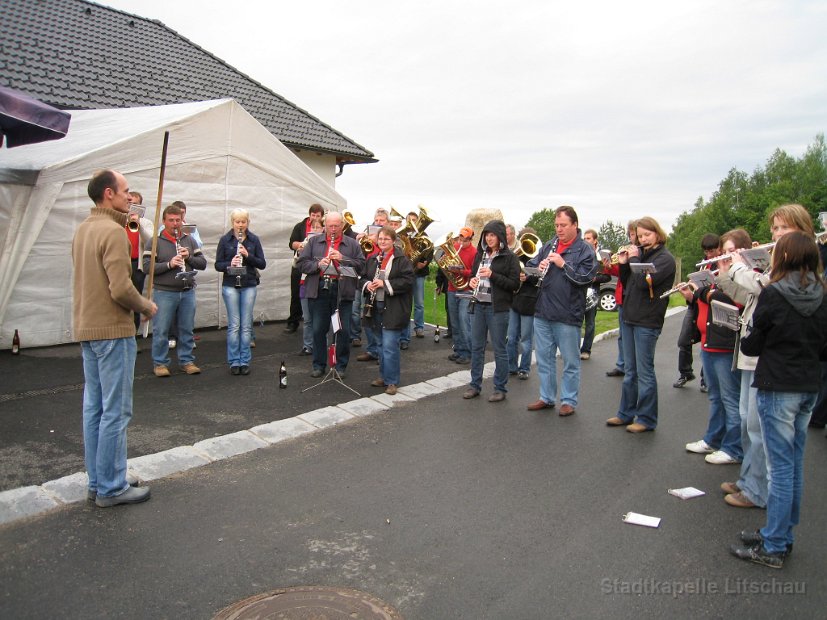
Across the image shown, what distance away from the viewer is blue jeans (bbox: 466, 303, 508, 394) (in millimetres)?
7461


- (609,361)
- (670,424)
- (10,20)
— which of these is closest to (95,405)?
(670,424)

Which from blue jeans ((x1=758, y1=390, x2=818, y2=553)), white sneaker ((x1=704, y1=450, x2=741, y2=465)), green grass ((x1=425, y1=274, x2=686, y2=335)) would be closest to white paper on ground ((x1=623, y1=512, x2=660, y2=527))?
blue jeans ((x1=758, y1=390, x2=818, y2=553))

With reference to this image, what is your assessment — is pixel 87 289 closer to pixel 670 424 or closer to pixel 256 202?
pixel 670 424

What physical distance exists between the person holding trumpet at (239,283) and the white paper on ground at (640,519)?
17.2 feet

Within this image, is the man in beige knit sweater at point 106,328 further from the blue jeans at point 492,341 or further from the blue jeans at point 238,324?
the blue jeans at point 492,341

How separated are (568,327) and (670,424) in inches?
58.4

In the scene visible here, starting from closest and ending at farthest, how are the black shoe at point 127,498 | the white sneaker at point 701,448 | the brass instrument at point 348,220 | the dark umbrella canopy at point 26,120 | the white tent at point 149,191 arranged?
the black shoe at point 127,498
the white sneaker at point 701,448
the dark umbrella canopy at point 26,120
the white tent at point 149,191
the brass instrument at point 348,220

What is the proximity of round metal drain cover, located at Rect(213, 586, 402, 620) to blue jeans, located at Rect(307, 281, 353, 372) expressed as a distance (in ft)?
15.9

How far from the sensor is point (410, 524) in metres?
4.27

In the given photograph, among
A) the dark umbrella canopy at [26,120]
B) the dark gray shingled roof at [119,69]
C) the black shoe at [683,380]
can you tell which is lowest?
the black shoe at [683,380]

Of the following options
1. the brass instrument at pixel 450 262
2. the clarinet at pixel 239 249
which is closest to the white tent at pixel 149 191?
the clarinet at pixel 239 249

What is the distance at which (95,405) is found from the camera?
4.36 meters

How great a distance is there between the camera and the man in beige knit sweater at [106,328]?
423cm

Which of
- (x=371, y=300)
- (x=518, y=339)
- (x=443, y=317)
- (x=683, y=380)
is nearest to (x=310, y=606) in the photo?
(x=371, y=300)
